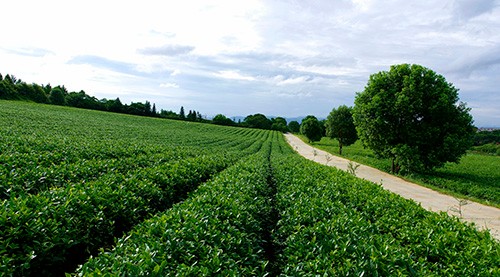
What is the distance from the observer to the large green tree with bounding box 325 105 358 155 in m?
41.8

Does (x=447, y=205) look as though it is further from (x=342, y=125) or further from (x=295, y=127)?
(x=295, y=127)

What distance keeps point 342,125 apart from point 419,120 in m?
21.2

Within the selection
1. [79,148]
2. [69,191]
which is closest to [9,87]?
[79,148]

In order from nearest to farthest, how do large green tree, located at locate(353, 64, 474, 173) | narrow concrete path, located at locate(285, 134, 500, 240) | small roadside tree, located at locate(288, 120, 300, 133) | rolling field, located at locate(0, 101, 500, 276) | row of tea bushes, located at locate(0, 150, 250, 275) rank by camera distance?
rolling field, located at locate(0, 101, 500, 276)
row of tea bushes, located at locate(0, 150, 250, 275)
narrow concrete path, located at locate(285, 134, 500, 240)
large green tree, located at locate(353, 64, 474, 173)
small roadside tree, located at locate(288, 120, 300, 133)

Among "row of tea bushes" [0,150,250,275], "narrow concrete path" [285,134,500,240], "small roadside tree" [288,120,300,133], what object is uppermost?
"small roadside tree" [288,120,300,133]

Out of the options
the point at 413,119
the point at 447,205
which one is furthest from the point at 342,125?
the point at 447,205

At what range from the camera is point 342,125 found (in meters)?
41.9

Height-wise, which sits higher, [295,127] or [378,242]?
[295,127]

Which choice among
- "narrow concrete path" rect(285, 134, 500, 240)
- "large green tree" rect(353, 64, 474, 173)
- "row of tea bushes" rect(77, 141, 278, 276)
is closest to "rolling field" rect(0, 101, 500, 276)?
"row of tea bushes" rect(77, 141, 278, 276)

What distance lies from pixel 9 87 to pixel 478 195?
9817 cm

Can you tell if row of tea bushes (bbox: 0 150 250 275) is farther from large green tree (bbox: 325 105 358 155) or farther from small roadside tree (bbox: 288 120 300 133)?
small roadside tree (bbox: 288 120 300 133)

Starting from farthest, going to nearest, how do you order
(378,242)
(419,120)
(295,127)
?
(295,127)
(419,120)
(378,242)

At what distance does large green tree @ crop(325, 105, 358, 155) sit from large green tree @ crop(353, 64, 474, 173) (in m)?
20.1

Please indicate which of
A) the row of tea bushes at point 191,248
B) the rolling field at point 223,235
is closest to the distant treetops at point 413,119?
the rolling field at point 223,235
